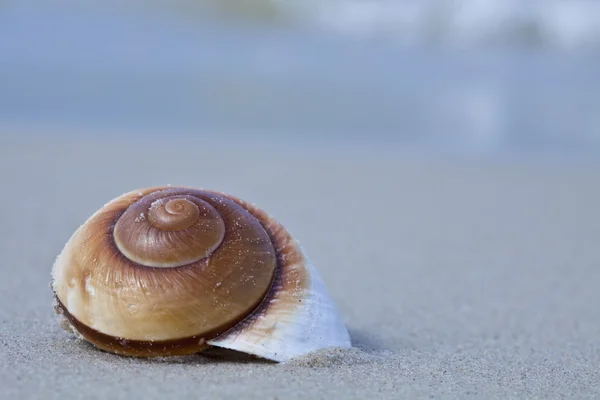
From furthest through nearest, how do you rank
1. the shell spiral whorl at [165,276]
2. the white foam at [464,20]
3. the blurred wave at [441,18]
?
the white foam at [464,20] → the blurred wave at [441,18] → the shell spiral whorl at [165,276]

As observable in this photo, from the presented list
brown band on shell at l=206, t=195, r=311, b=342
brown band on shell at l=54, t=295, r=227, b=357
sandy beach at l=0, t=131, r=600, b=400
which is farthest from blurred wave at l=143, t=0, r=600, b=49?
brown band on shell at l=54, t=295, r=227, b=357

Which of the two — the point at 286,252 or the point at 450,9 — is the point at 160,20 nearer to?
the point at 450,9

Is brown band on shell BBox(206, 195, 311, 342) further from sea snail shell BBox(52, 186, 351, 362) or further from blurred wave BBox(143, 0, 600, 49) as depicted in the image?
blurred wave BBox(143, 0, 600, 49)

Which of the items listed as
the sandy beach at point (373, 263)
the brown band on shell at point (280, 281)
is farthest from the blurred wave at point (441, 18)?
the brown band on shell at point (280, 281)

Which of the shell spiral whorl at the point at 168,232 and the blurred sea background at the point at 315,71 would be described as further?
the blurred sea background at the point at 315,71

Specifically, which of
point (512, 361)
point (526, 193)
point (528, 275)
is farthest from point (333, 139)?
point (512, 361)

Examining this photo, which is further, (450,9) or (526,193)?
(450,9)

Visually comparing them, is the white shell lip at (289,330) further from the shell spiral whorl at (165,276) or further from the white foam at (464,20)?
the white foam at (464,20)
